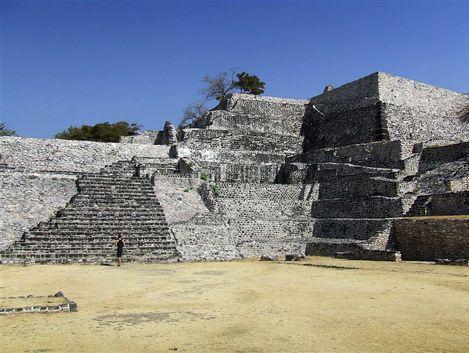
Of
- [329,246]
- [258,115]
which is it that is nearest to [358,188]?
[329,246]

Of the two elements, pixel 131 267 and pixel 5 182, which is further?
pixel 5 182

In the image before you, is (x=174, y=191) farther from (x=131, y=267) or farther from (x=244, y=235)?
(x=131, y=267)

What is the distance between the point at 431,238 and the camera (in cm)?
1708

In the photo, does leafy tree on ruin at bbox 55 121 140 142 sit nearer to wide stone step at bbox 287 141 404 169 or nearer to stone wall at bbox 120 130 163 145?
stone wall at bbox 120 130 163 145

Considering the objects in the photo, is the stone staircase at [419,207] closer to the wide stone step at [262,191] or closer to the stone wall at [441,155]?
the stone wall at [441,155]

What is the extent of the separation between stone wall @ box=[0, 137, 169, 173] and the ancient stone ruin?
7cm

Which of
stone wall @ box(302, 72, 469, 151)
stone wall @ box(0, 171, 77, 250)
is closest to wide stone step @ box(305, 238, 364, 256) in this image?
stone wall @ box(0, 171, 77, 250)

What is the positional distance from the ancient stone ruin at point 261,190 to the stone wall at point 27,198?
6 centimetres

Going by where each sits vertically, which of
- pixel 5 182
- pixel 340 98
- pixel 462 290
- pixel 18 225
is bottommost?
pixel 462 290

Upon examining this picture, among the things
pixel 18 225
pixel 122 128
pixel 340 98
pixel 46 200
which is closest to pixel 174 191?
pixel 46 200

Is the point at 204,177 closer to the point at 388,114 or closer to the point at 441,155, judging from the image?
the point at 441,155

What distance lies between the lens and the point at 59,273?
44.0 ft

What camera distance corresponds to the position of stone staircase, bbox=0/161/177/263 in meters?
16.2

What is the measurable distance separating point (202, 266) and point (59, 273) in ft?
13.7
